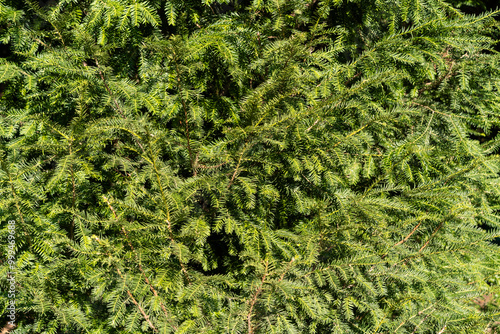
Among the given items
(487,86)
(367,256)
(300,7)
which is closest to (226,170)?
(367,256)

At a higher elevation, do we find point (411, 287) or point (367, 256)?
point (367, 256)

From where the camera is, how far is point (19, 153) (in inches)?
76.6

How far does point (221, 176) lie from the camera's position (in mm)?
1814

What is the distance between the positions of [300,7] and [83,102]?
4.46 ft

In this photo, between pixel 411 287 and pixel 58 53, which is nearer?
pixel 58 53

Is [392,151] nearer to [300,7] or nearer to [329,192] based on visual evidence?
[329,192]

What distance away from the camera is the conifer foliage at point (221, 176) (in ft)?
5.50

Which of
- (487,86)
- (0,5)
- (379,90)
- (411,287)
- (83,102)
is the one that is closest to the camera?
(83,102)

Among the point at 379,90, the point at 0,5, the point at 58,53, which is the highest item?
the point at 0,5

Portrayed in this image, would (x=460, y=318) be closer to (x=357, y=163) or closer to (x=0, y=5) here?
(x=357, y=163)

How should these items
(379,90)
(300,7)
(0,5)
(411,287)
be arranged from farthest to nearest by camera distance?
(379,90), (411,287), (300,7), (0,5)

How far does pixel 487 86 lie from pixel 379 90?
2.99ft

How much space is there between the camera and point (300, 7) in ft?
6.52

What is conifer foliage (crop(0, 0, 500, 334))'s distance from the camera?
168cm
